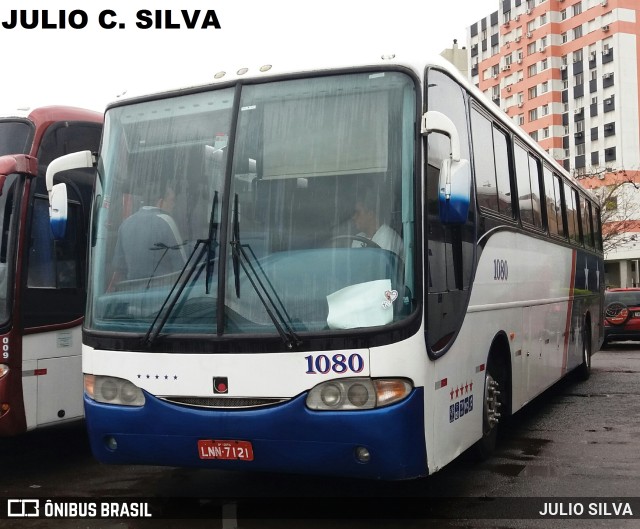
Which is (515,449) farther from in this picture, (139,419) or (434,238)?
(139,419)

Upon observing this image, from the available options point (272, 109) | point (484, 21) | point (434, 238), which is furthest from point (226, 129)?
point (484, 21)

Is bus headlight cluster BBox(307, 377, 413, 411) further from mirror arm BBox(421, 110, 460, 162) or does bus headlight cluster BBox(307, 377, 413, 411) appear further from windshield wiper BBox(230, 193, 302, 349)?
mirror arm BBox(421, 110, 460, 162)

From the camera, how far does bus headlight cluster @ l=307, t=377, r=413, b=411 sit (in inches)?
213

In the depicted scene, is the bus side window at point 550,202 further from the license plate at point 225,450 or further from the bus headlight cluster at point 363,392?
the license plate at point 225,450

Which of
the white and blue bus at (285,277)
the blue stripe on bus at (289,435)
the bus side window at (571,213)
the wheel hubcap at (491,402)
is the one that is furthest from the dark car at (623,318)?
the blue stripe on bus at (289,435)

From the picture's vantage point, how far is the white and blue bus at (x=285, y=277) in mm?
5477

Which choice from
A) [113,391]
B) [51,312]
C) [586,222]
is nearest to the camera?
[113,391]

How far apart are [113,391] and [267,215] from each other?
62.9 inches

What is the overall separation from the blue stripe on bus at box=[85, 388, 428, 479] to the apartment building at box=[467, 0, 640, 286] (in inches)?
2518

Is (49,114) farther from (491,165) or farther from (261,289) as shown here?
(491,165)

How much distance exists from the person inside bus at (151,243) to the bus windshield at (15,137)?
2.12m

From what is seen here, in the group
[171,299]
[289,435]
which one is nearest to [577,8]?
[171,299]

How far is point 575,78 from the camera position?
264 ft

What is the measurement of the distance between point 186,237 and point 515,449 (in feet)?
14.1
